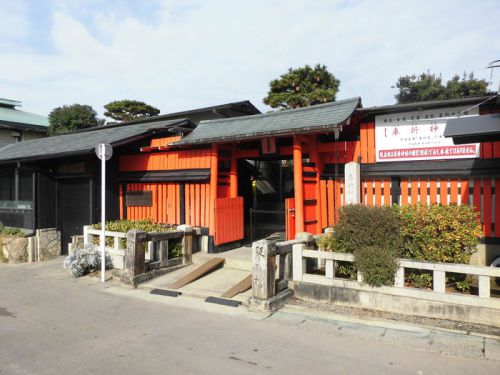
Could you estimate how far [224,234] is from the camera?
32.9 feet

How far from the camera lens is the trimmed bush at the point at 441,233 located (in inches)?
238

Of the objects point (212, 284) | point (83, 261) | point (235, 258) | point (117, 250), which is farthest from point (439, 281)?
point (83, 261)

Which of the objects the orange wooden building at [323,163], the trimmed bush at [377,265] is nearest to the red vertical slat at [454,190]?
the orange wooden building at [323,163]

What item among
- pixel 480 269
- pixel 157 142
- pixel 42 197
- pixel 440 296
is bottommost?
pixel 440 296

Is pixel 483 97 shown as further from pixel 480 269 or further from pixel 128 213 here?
pixel 128 213

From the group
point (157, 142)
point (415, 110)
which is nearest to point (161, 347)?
point (415, 110)

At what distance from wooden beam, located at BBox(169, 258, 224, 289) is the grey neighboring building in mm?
16998

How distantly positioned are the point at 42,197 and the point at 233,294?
8.81 m

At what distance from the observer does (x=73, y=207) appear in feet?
42.1

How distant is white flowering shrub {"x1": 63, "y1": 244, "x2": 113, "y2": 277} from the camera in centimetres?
948

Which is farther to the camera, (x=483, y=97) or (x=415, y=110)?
(x=415, y=110)

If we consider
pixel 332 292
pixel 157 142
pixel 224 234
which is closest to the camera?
pixel 332 292

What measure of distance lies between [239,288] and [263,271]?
4.22 ft

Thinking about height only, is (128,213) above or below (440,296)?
above
